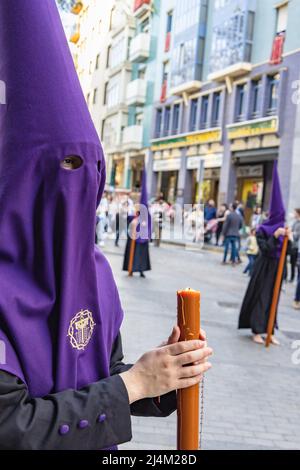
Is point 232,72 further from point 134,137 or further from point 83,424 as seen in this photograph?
point 83,424

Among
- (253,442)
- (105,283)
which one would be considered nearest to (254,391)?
(253,442)

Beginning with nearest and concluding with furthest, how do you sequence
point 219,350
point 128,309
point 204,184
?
point 219,350 → point 128,309 → point 204,184

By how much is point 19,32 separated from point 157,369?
860 mm

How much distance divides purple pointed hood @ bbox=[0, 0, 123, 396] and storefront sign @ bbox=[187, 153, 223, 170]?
25.2m

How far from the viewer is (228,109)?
25547mm

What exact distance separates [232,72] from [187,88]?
4.28 m

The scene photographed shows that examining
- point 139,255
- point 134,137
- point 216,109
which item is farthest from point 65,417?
point 134,137

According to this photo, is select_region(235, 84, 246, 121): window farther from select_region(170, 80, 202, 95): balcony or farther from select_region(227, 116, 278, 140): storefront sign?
select_region(170, 80, 202, 95): balcony

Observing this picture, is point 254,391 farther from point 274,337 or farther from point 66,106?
point 66,106

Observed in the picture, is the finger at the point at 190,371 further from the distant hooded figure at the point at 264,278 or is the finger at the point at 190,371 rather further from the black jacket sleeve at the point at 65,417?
the distant hooded figure at the point at 264,278

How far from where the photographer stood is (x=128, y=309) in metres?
7.95

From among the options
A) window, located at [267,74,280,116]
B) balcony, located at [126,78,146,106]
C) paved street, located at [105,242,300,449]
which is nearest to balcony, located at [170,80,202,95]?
balcony, located at [126,78,146,106]

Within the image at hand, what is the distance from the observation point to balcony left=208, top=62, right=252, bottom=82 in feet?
76.4
